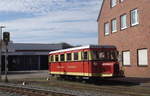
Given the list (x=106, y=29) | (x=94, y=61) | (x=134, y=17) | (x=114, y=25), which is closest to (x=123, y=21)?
(x=114, y=25)

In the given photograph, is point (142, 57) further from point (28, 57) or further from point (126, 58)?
point (28, 57)

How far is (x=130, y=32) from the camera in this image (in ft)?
115

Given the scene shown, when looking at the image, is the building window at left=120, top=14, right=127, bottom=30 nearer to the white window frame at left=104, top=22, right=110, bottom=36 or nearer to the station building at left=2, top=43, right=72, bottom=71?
the white window frame at left=104, top=22, right=110, bottom=36

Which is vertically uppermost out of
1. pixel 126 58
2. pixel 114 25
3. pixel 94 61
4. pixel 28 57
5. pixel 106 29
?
pixel 114 25

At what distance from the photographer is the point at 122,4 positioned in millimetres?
37344

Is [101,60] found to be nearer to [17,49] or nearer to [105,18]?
[105,18]

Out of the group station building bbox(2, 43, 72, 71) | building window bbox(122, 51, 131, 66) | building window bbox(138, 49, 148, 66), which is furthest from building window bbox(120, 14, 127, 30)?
station building bbox(2, 43, 72, 71)

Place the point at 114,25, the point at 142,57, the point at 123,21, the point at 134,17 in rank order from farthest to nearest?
the point at 114,25
the point at 123,21
the point at 134,17
the point at 142,57

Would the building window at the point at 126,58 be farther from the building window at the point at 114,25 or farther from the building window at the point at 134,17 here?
the building window at the point at 114,25

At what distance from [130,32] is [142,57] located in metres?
3.66

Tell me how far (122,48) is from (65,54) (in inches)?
331

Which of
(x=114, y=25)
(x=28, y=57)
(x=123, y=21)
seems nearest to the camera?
(x=123, y=21)

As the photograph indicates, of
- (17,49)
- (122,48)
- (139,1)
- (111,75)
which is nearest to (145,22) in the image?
(139,1)

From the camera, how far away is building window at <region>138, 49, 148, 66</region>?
31656 mm
